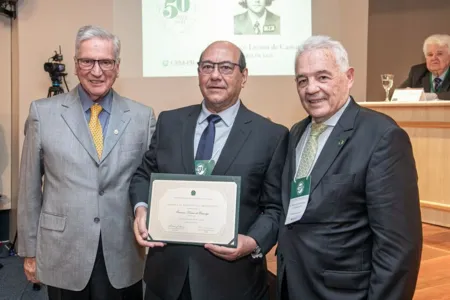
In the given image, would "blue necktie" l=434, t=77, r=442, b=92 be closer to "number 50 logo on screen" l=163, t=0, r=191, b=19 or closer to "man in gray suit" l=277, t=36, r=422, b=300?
"number 50 logo on screen" l=163, t=0, r=191, b=19

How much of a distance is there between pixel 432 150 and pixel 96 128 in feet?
9.35

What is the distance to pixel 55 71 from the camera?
157 inches

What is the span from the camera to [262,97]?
4.79 metres

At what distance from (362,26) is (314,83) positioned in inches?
156

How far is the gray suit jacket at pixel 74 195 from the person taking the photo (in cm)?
183

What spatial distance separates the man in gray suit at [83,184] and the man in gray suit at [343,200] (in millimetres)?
683

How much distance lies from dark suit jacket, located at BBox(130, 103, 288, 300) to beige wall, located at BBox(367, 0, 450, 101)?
579cm

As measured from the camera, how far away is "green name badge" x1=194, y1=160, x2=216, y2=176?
1.70 m

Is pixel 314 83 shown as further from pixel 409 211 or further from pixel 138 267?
pixel 138 267

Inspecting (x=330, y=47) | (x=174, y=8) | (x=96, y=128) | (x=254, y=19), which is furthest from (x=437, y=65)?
(x=96, y=128)

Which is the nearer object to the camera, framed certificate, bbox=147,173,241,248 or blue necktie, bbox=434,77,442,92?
framed certificate, bbox=147,173,241,248

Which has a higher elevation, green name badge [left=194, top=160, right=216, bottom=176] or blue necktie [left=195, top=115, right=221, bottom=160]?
blue necktie [left=195, top=115, right=221, bottom=160]

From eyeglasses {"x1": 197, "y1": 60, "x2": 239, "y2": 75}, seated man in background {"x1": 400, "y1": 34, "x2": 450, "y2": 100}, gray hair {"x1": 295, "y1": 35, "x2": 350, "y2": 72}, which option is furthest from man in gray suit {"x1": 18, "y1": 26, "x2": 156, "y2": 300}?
seated man in background {"x1": 400, "y1": 34, "x2": 450, "y2": 100}

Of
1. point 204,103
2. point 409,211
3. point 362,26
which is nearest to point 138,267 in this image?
point 204,103
